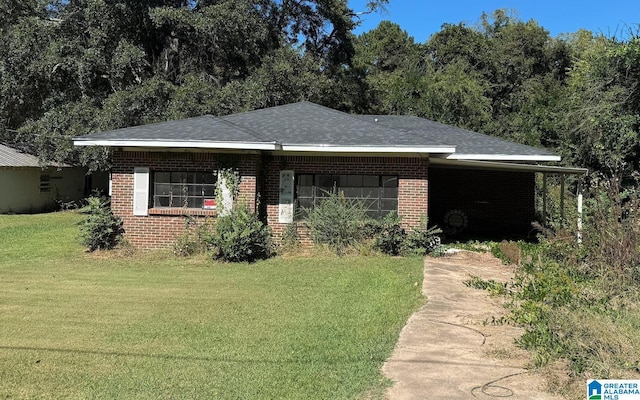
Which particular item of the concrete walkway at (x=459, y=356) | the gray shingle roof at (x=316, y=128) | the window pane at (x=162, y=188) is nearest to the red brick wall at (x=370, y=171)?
the gray shingle roof at (x=316, y=128)

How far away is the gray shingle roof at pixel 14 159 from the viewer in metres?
23.0

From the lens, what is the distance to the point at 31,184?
2491 centimetres

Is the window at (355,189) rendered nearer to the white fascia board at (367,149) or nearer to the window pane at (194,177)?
the white fascia board at (367,149)

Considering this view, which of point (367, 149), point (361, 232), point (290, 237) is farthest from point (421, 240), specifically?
point (290, 237)

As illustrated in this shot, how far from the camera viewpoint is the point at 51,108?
2352cm

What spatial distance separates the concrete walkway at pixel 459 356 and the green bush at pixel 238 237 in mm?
4616

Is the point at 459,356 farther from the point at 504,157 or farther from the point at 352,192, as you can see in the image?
the point at 504,157

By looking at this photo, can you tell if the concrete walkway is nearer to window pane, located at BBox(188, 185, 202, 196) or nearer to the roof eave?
the roof eave

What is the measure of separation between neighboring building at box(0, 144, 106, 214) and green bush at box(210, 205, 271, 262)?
15046mm

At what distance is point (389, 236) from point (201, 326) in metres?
6.64

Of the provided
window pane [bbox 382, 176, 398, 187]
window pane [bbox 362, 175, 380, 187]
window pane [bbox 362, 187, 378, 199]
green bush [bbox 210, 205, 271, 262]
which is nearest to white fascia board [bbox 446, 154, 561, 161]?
window pane [bbox 382, 176, 398, 187]

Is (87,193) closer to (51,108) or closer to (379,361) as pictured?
(51,108)

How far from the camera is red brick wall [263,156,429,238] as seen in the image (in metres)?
13.0

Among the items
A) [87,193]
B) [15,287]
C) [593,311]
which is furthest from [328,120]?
[87,193]
